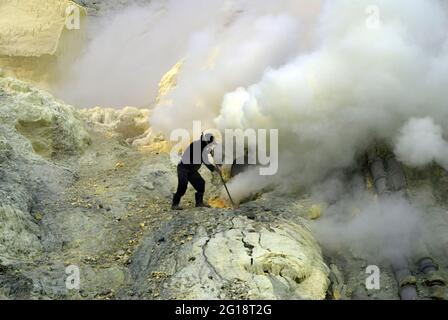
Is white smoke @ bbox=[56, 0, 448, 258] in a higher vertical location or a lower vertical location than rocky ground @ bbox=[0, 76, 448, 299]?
higher

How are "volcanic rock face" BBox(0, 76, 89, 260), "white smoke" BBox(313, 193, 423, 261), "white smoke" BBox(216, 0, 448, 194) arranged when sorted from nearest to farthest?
"volcanic rock face" BBox(0, 76, 89, 260)
"white smoke" BBox(313, 193, 423, 261)
"white smoke" BBox(216, 0, 448, 194)

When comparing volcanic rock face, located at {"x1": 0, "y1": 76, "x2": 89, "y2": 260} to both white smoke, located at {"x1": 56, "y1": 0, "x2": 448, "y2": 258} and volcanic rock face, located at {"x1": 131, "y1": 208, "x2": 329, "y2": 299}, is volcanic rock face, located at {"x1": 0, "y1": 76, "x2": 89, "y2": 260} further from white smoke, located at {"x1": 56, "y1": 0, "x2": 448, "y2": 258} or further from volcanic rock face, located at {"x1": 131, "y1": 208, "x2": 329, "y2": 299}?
white smoke, located at {"x1": 56, "y1": 0, "x2": 448, "y2": 258}

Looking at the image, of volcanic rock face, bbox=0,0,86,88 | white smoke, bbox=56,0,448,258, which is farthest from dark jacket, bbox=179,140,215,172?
volcanic rock face, bbox=0,0,86,88

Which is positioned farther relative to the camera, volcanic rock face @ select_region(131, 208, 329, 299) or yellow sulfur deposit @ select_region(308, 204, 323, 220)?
yellow sulfur deposit @ select_region(308, 204, 323, 220)

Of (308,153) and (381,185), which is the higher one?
(308,153)

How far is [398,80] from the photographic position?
25.5 feet

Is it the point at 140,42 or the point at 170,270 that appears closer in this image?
the point at 170,270

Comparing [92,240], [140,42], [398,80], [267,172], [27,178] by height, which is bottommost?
[92,240]

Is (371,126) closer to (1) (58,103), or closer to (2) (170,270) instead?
(2) (170,270)

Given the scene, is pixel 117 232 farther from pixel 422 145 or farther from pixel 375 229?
pixel 422 145

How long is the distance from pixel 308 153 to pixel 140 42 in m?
9.63

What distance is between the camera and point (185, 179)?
22.8ft

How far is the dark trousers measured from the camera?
695 centimetres

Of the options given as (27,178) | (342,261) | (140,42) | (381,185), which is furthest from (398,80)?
(140,42)
